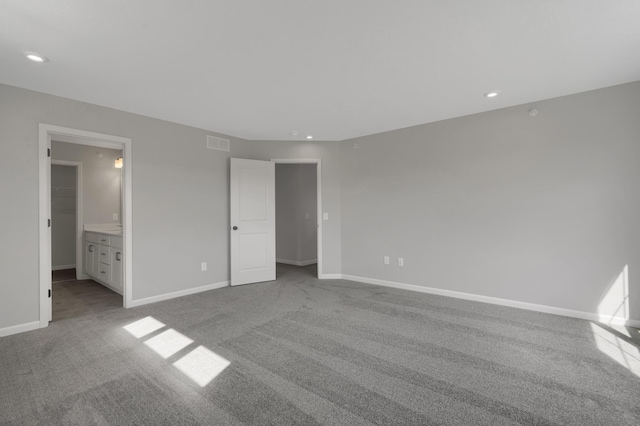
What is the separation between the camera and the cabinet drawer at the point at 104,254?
432 cm

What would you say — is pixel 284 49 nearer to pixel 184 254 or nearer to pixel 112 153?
pixel 184 254

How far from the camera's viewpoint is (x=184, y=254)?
4.14 meters

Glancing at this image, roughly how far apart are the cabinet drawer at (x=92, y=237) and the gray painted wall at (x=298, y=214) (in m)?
3.55

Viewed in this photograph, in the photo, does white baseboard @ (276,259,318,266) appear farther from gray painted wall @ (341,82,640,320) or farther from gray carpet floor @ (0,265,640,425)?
gray carpet floor @ (0,265,640,425)

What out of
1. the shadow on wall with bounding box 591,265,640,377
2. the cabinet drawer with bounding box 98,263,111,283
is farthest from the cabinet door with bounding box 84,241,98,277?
the shadow on wall with bounding box 591,265,640,377

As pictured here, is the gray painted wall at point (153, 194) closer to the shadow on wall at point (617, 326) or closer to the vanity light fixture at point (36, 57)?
the vanity light fixture at point (36, 57)

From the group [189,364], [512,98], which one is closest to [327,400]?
[189,364]

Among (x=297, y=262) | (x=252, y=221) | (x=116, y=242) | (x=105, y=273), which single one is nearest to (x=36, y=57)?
(x=116, y=242)

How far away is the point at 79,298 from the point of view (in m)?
4.03

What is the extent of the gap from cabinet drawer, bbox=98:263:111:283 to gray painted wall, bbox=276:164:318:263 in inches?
137

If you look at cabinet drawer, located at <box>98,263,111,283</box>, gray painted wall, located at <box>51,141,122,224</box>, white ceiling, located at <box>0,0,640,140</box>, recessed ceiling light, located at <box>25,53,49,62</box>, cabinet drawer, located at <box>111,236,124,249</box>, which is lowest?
cabinet drawer, located at <box>98,263,111,283</box>

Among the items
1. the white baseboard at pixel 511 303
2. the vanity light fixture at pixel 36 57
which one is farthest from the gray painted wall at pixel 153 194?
the white baseboard at pixel 511 303

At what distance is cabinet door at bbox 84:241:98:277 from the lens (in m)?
4.81

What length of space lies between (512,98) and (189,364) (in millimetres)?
4198
